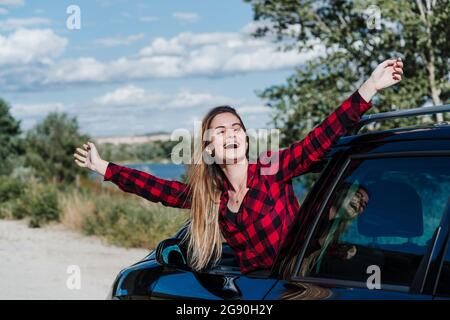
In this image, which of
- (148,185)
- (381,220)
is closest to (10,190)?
(148,185)

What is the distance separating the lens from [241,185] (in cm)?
379

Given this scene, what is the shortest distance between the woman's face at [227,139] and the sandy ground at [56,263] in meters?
4.89

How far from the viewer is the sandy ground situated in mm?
9859

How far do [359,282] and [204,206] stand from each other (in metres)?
1.19

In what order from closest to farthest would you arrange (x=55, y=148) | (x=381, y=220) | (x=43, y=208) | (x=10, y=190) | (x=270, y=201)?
(x=381, y=220)
(x=270, y=201)
(x=43, y=208)
(x=10, y=190)
(x=55, y=148)

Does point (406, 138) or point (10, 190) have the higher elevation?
point (406, 138)

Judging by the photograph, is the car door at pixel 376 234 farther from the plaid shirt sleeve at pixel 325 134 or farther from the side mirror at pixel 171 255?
the side mirror at pixel 171 255

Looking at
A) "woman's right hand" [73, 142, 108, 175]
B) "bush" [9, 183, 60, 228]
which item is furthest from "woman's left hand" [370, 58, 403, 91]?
"bush" [9, 183, 60, 228]

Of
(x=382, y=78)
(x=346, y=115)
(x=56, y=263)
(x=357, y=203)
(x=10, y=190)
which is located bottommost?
(x=56, y=263)

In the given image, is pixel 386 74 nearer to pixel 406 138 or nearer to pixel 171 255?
pixel 406 138

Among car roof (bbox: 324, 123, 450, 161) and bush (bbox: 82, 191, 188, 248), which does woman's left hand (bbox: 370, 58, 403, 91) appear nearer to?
car roof (bbox: 324, 123, 450, 161)

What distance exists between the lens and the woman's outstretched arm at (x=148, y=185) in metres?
4.09

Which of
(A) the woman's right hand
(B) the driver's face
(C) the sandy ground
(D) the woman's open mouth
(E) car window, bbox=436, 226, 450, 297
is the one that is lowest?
(C) the sandy ground

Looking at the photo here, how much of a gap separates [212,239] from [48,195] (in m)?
14.6
